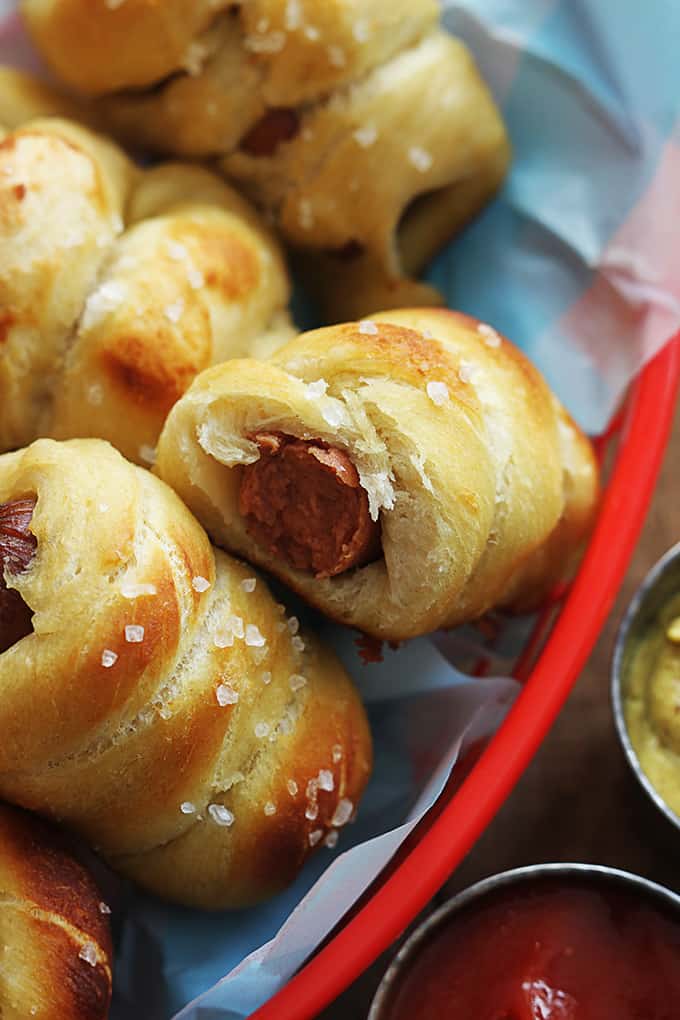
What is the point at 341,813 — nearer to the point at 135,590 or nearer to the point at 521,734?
the point at 521,734

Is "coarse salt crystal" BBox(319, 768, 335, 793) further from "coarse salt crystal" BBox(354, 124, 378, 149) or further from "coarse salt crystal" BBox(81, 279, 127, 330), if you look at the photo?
"coarse salt crystal" BBox(354, 124, 378, 149)

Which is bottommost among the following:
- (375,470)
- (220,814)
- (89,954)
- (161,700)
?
(89,954)

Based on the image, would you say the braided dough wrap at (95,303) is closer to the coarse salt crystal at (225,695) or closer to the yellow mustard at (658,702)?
the coarse salt crystal at (225,695)

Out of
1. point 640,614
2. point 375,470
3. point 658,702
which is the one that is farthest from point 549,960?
point 375,470

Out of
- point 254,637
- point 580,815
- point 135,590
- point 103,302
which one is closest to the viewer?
point 135,590

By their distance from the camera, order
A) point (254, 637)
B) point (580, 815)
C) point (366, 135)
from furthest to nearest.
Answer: point (580, 815)
point (366, 135)
point (254, 637)

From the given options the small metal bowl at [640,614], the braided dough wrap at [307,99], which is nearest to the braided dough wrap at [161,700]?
the small metal bowl at [640,614]

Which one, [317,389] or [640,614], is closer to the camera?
[317,389]

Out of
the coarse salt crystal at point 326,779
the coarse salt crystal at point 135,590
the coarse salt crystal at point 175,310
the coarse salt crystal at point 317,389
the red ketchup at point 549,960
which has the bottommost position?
the red ketchup at point 549,960
